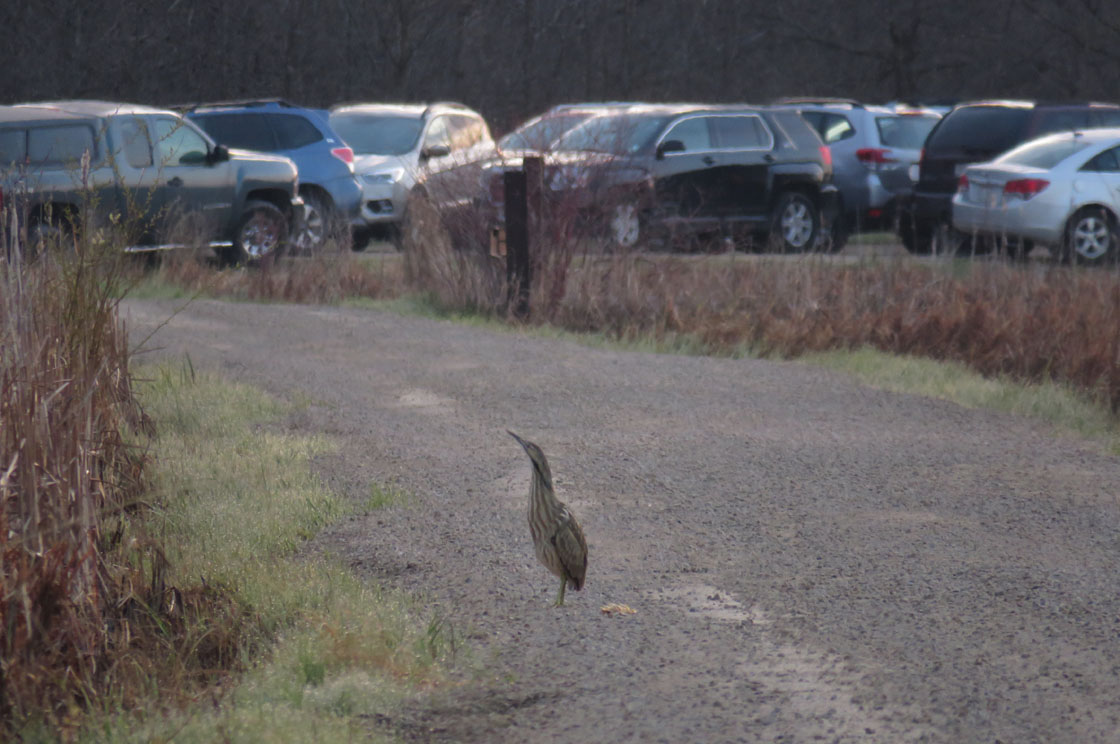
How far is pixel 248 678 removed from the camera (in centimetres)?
414

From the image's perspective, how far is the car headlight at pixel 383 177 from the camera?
18516 mm

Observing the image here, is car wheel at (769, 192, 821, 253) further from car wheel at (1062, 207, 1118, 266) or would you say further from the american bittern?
the american bittern

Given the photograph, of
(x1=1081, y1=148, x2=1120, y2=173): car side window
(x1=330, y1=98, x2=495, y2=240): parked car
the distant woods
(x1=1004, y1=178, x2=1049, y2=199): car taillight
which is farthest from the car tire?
the distant woods

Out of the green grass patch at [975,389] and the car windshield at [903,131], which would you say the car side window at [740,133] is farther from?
the green grass patch at [975,389]

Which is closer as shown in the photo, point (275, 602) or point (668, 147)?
point (275, 602)

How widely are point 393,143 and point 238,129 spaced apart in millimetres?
2452

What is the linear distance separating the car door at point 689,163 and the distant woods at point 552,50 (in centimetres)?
1687

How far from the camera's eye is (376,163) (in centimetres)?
1875

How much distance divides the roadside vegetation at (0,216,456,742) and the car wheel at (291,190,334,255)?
8.16 m

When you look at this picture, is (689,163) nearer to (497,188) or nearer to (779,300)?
(497,188)

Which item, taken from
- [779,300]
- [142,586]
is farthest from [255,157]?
[142,586]

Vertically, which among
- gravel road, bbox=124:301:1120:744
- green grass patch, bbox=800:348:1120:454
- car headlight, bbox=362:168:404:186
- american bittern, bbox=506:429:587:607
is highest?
car headlight, bbox=362:168:404:186

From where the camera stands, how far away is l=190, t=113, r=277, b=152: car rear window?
1789 centimetres

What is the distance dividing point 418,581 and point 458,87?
33629mm
